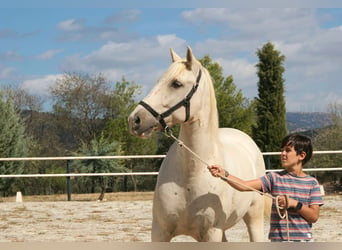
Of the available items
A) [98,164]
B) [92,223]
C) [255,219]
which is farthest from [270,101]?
[255,219]

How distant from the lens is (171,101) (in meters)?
2.74

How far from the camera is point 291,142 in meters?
2.41

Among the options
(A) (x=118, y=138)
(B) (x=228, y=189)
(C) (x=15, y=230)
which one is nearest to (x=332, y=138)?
(A) (x=118, y=138)

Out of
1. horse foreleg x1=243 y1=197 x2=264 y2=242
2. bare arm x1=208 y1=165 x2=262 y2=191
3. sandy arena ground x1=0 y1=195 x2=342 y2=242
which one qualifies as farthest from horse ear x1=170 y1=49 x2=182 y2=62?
sandy arena ground x1=0 y1=195 x2=342 y2=242

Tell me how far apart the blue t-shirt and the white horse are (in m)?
0.47

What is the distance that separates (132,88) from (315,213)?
77.1 feet

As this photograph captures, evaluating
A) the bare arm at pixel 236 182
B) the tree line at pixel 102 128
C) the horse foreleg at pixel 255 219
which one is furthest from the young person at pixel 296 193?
the tree line at pixel 102 128

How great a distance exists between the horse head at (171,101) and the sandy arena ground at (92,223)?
3813 mm

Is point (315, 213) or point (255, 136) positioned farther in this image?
point (255, 136)

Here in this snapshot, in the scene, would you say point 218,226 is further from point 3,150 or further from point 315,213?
point 3,150

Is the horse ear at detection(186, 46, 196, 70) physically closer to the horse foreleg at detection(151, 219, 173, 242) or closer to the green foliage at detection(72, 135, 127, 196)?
the horse foreleg at detection(151, 219, 173, 242)

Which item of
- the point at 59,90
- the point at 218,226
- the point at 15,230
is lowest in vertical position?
the point at 15,230

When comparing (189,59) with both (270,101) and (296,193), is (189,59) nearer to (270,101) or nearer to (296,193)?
(296,193)

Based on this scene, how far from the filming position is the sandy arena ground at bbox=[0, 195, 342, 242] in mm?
6691
